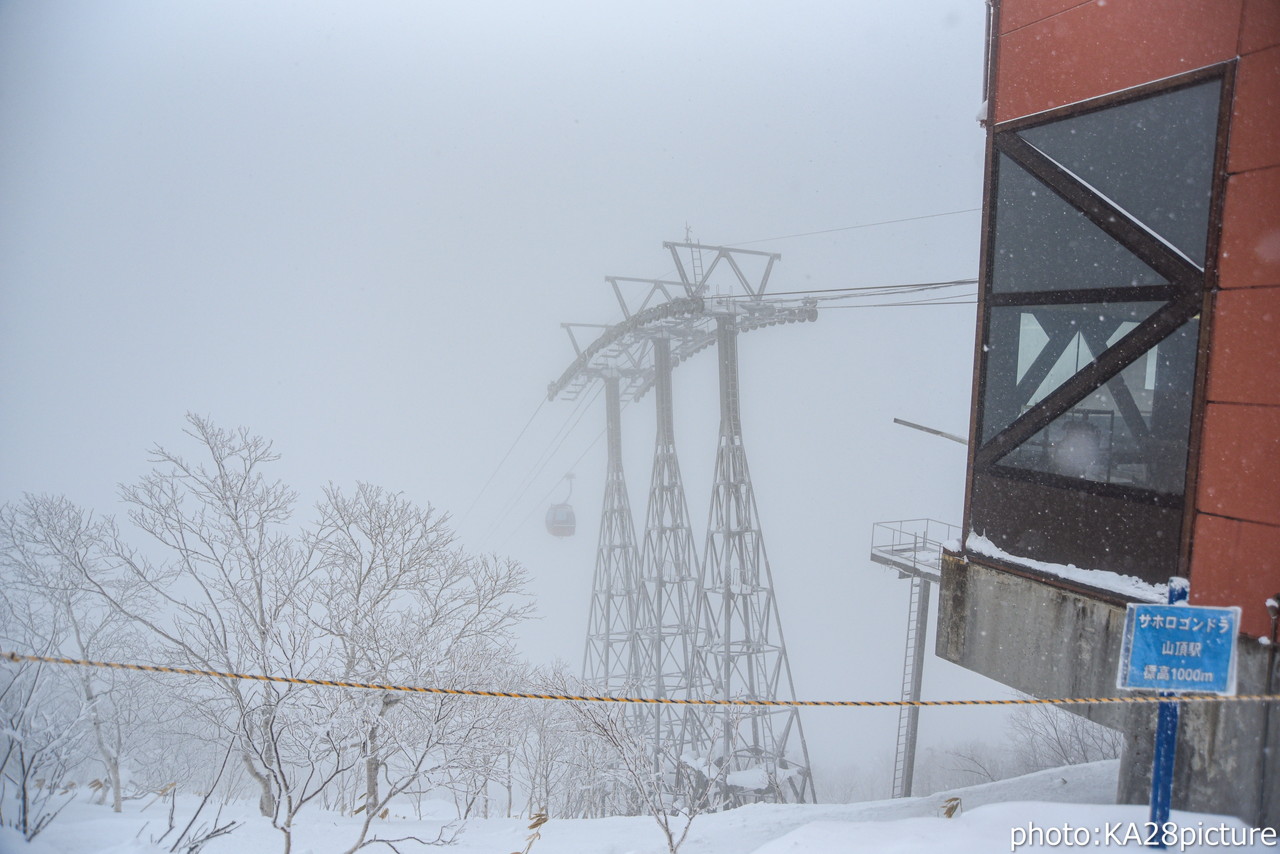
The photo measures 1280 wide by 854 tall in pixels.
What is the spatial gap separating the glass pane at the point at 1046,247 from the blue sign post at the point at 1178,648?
2622 millimetres

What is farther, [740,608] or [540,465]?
[540,465]

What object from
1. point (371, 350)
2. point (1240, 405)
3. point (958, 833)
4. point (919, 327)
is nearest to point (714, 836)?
point (958, 833)

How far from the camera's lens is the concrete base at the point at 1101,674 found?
370 cm

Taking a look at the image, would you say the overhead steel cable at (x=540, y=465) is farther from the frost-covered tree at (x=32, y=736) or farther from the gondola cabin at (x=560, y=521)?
the frost-covered tree at (x=32, y=736)

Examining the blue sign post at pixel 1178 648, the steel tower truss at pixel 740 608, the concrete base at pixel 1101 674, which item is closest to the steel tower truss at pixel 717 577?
the steel tower truss at pixel 740 608

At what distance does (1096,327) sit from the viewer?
481 cm

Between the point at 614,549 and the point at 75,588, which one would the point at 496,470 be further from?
the point at 75,588

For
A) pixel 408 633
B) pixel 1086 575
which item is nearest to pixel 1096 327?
pixel 1086 575

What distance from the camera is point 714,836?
7.58 metres

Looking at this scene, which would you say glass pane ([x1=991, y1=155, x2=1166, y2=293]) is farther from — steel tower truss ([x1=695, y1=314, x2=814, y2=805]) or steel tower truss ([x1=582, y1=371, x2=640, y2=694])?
steel tower truss ([x1=582, y1=371, x2=640, y2=694])

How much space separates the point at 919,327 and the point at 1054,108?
14084 cm

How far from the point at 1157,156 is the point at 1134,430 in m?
1.87

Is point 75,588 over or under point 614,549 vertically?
under

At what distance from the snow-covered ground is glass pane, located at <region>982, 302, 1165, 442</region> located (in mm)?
2804
